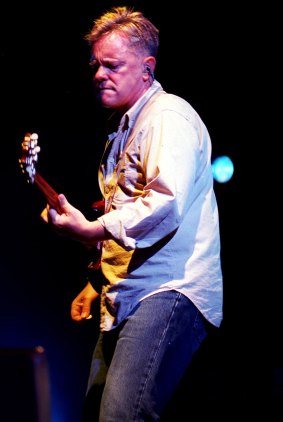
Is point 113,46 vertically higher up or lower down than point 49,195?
higher up

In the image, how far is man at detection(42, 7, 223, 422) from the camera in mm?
1903

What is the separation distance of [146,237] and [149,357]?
397mm

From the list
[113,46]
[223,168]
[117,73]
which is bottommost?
[223,168]

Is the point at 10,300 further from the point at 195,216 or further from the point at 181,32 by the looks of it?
the point at 195,216

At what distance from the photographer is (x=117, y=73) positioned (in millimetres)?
2352

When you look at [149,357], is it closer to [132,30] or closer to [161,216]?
[161,216]

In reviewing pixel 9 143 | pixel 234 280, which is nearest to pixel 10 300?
pixel 9 143

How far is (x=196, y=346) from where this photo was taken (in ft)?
7.04

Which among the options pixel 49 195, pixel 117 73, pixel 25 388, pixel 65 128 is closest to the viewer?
pixel 25 388

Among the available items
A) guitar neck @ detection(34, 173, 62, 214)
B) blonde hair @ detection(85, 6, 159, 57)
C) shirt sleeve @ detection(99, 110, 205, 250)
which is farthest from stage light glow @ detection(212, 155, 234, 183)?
guitar neck @ detection(34, 173, 62, 214)

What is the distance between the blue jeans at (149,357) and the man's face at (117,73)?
0.84 m

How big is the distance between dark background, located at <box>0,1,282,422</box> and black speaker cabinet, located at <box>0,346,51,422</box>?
3.57 metres

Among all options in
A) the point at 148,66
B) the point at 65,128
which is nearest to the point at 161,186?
the point at 148,66

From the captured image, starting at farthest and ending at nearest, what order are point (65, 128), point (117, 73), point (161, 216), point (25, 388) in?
1. point (65, 128)
2. point (117, 73)
3. point (161, 216)
4. point (25, 388)
